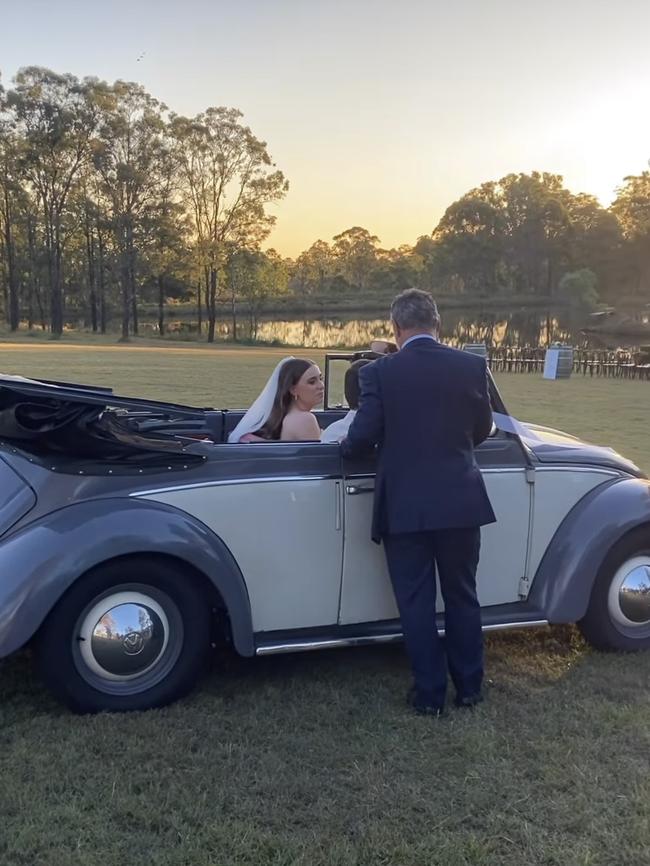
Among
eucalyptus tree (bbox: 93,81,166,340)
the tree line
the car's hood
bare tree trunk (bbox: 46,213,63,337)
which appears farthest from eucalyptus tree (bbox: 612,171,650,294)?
the car's hood

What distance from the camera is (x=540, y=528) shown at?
12.7 feet

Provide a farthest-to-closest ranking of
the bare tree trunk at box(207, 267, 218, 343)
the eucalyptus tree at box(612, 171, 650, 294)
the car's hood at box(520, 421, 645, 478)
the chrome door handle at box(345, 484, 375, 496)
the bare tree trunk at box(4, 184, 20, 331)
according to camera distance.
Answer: the eucalyptus tree at box(612, 171, 650, 294) < the bare tree trunk at box(4, 184, 20, 331) < the bare tree trunk at box(207, 267, 218, 343) < the car's hood at box(520, 421, 645, 478) < the chrome door handle at box(345, 484, 375, 496)

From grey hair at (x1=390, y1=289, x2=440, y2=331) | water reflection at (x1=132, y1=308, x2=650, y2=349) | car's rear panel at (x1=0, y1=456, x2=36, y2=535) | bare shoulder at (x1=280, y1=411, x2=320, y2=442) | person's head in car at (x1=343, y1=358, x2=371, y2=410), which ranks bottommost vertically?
water reflection at (x1=132, y1=308, x2=650, y2=349)

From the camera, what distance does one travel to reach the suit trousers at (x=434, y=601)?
131 inches

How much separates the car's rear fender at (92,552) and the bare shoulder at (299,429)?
0.80 m

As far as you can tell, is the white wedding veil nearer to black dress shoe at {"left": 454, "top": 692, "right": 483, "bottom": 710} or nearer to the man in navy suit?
the man in navy suit

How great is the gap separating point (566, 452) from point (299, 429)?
138cm

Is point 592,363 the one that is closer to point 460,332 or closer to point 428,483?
point 428,483

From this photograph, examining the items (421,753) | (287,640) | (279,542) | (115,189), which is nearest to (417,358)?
(279,542)

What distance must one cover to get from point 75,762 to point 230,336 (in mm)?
50607

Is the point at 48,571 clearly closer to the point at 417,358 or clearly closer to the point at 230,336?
the point at 417,358

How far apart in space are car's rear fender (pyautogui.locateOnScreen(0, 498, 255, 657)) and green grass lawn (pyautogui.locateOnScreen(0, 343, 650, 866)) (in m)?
0.41

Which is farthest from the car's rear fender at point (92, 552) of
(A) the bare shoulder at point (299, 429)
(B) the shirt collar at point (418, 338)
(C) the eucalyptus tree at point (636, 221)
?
(C) the eucalyptus tree at point (636, 221)

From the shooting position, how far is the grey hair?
3.35 metres
